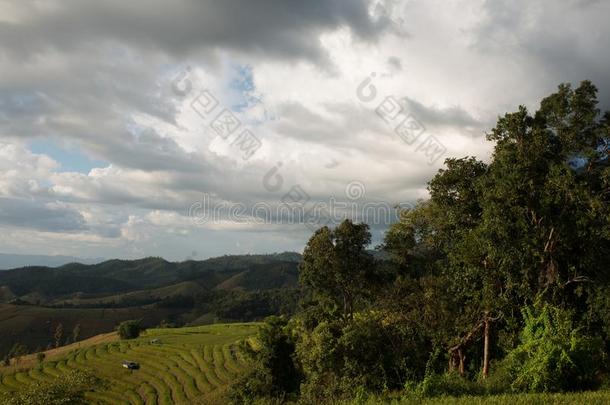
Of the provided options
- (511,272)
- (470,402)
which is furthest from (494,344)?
(470,402)

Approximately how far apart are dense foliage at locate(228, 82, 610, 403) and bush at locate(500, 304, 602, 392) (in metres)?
0.06

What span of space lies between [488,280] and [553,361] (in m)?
9.99

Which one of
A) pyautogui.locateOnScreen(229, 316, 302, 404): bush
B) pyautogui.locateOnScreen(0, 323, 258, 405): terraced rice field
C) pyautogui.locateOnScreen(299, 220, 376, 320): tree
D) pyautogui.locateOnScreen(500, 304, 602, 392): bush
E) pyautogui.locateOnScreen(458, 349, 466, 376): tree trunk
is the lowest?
pyautogui.locateOnScreen(0, 323, 258, 405): terraced rice field

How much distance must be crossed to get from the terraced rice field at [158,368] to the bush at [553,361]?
5424 cm

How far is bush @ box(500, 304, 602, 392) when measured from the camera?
62.9 ft

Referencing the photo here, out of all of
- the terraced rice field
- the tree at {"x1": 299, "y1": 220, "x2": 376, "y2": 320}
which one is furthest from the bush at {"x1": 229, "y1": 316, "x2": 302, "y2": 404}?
the terraced rice field

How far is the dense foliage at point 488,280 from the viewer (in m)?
21.5

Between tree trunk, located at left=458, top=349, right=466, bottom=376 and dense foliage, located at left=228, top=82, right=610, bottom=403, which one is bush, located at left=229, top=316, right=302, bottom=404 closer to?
dense foliage, located at left=228, top=82, right=610, bottom=403

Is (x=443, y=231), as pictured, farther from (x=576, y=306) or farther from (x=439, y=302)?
(x=576, y=306)

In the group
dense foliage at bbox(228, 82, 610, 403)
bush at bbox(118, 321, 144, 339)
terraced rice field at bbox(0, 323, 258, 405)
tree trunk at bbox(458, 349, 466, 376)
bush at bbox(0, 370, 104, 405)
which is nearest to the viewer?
dense foliage at bbox(228, 82, 610, 403)

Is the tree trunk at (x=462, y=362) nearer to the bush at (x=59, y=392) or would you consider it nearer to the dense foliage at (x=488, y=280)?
the dense foliage at (x=488, y=280)

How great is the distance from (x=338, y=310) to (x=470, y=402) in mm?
23694

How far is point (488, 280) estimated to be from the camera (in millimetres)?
29156

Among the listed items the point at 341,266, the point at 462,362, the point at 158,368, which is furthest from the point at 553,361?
the point at 158,368
